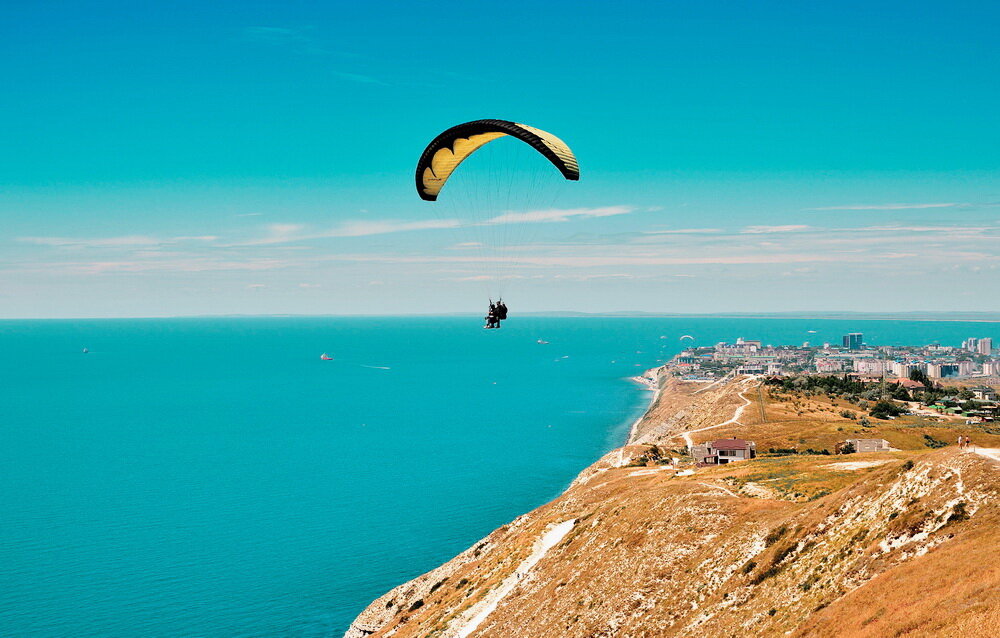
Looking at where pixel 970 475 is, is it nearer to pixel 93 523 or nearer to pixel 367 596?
pixel 367 596

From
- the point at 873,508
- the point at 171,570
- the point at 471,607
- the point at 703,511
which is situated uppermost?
the point at 873,508

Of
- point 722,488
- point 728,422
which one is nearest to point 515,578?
point 722,488

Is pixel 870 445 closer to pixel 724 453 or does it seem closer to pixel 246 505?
pixel 724 453

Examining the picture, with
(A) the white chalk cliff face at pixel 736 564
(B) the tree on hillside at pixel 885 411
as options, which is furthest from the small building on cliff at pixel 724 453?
(B) the tree on hillside at pixel 885 411

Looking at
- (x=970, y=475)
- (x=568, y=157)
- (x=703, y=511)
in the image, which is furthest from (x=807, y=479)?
(x=568, y=157)

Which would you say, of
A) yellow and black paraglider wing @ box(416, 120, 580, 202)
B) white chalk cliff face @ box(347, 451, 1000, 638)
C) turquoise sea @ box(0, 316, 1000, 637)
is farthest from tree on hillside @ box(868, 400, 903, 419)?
yellow and black paraglider wing @ box(416, 120, 580, 202)

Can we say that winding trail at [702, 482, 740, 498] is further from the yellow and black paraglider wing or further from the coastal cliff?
the yellow and black paraglider wing
